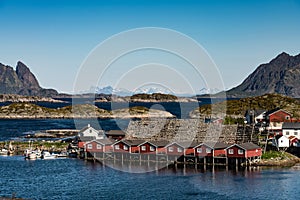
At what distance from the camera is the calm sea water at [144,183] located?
34.7 m

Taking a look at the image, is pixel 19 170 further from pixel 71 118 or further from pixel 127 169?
pixel 71 118

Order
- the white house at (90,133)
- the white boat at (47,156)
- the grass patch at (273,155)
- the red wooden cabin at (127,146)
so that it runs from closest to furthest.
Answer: the grass patch at (273,155) → the red wooden cabin at (127,146) → the white boat at (47,156) → the white house at (90,133)

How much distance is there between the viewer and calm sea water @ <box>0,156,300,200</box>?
34719mm

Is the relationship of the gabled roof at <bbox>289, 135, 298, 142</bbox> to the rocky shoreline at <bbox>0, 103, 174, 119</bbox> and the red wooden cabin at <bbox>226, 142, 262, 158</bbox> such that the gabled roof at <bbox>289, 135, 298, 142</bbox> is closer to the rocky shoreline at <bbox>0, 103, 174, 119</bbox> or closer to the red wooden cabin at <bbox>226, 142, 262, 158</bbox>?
the red wooden cabin at <bbox>226, 142, 262, 158</bbox>

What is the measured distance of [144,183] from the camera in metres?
38.8

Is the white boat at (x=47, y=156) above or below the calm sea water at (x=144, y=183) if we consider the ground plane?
above

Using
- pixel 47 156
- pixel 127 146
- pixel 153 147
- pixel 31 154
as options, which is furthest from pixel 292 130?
pixel 31 154

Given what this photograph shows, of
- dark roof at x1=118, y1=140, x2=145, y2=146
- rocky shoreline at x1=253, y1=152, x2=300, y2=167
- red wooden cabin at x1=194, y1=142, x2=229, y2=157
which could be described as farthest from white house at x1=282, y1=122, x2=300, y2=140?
dark roof at x1=118, y1=140, x2=145, y2=146

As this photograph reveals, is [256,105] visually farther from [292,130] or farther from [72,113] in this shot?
[72,113]

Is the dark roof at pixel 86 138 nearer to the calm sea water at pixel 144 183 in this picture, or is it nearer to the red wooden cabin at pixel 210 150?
the calm sea water at pixel 144 183

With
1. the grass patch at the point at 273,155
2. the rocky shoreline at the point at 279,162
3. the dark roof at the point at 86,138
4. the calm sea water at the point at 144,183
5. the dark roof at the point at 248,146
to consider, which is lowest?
the calm sea water at the point at 144,183

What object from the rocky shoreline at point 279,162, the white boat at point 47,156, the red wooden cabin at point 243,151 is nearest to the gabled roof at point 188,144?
the red wooden cabin at point 243,151

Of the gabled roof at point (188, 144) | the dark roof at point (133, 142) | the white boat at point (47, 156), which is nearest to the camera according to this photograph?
the gabled roof at point (188, 144)

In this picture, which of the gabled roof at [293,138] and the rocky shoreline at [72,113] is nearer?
the gabled roof at [293,138]
